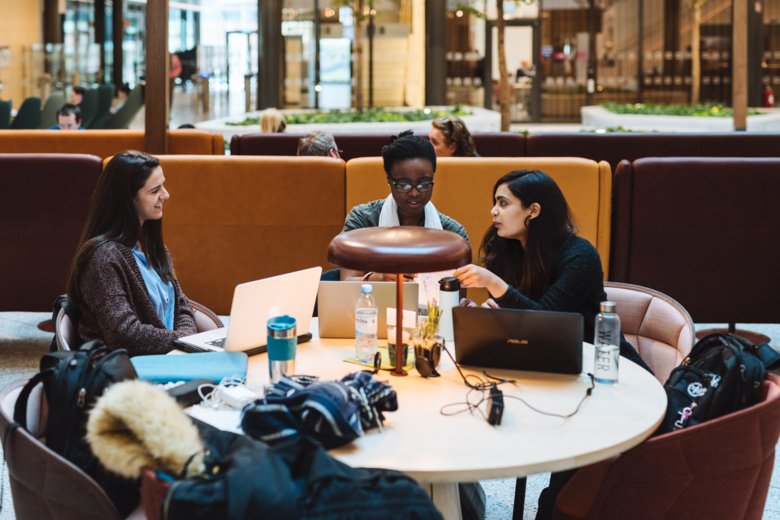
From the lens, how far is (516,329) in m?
2.66

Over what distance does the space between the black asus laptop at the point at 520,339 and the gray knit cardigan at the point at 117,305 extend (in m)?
1.04

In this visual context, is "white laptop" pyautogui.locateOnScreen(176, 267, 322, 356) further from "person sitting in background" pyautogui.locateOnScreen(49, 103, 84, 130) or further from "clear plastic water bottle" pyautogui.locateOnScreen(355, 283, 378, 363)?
"person sitting in background" pyautogui.locateOnScreen(49, 103, 84, 130)

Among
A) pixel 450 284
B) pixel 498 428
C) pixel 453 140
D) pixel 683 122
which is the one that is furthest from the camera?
pixel 683 122

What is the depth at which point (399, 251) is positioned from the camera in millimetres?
2348

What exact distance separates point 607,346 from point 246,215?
3.19 m

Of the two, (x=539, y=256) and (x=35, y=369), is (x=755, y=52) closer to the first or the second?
(x=35, y=369)

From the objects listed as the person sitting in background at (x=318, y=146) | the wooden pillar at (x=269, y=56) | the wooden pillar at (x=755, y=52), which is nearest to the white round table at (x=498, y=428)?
the person sitting in background at (x=318, y=146)

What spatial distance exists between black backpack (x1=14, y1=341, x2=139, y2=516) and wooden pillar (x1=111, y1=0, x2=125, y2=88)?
19.5 meters

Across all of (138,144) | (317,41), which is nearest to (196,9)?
(317,41)

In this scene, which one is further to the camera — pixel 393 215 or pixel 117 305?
pixel 393 215

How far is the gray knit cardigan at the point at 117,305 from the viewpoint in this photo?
315cm

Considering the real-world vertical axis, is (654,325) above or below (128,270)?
below

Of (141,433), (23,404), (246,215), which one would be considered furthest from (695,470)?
(246,215)

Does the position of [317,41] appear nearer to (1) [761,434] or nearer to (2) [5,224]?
(2) [5,224]
